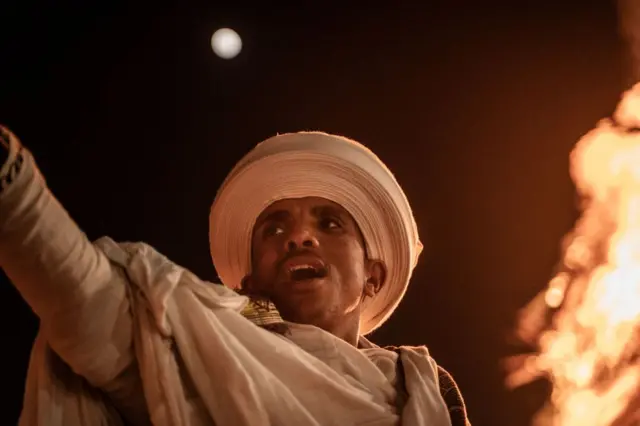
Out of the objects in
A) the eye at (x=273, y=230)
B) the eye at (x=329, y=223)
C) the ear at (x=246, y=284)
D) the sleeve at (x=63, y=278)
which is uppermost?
the eye at (x=273, y=230)

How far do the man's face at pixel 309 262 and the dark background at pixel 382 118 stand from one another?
0.51m

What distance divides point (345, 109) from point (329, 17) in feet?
0.73

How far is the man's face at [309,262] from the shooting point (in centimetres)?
153

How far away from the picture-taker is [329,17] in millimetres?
2180

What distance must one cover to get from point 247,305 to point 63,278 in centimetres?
39

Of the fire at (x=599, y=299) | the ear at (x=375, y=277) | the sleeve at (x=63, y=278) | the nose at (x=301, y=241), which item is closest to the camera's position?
the sleeve at (x=63, y=278)

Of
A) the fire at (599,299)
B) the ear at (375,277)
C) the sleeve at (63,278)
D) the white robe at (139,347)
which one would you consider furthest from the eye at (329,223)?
the fire at (599,299)

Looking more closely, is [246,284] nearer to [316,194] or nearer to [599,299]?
[316,194]

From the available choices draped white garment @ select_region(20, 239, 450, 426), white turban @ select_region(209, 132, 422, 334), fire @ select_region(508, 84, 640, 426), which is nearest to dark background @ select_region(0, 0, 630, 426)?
fire @ select_region(508, 84, 640, 426)

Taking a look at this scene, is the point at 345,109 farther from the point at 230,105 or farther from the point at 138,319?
the point at 138,319

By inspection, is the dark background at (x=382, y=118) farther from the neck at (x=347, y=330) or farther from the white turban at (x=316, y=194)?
the neck at (x=347, y=330)

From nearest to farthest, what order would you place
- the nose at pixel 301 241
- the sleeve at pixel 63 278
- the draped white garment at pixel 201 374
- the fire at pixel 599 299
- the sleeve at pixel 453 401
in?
the sleeve at pixel 63 278 → the draped white garment at pixel 201 374 → the sleeve at pixel 453 401 → the nose at pixel 301 241 → the fire at pixel 599 299

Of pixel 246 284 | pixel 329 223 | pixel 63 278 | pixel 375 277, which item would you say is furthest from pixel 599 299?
pixel 63 278

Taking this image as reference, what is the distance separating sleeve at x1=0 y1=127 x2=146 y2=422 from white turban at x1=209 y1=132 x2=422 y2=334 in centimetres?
49
